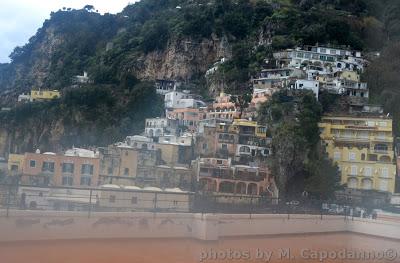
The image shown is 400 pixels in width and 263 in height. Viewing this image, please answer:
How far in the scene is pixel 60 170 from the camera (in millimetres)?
27125

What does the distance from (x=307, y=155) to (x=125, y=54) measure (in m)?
28.3

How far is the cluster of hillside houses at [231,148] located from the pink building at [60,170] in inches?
2.0

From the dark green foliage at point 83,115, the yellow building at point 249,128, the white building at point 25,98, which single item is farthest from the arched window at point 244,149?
the white building at point 25,98

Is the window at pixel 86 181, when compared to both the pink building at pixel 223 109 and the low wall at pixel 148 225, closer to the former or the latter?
the low wall at pixel 148 225

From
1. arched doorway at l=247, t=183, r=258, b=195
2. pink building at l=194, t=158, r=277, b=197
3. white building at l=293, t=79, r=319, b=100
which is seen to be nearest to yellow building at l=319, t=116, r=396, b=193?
white building at l=293, t=79, r=319, b=100

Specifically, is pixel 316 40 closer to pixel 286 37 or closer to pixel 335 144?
pixel 286 37

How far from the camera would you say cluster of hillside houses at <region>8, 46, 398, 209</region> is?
28.2 m

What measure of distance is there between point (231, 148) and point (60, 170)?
11.3m

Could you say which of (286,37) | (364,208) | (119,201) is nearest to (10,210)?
(119,201)

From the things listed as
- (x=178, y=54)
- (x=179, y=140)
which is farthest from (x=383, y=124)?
(x=178, y=54)

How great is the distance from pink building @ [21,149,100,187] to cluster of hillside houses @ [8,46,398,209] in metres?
0.05

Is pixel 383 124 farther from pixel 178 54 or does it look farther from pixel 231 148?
pixel 178 54

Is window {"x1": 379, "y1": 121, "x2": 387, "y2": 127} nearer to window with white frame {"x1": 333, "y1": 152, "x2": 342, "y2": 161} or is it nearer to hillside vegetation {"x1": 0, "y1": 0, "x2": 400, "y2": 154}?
hillside vegetation {"x1": 0, "y1": 0, "x2": 400, "y2": 154}

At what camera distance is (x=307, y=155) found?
105 feet
